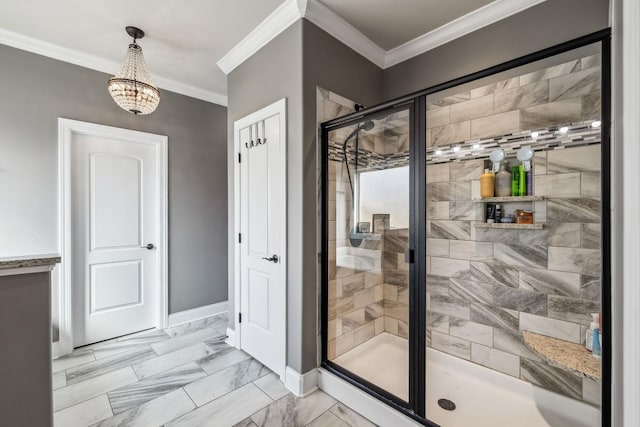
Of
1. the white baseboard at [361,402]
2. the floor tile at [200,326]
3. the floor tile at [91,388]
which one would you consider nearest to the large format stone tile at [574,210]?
the white baseboard at [361,402]

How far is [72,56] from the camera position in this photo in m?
2.64

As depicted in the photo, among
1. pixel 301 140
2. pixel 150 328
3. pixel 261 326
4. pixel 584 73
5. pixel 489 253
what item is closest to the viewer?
pixel 584 73

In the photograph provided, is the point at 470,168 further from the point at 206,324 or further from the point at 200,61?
the point at 206,324

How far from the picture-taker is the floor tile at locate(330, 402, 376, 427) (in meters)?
1.79

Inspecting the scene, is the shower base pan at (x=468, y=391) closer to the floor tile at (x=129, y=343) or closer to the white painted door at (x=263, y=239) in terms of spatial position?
the white painted door at (x=263, y=239)

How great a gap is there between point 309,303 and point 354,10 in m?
2.25

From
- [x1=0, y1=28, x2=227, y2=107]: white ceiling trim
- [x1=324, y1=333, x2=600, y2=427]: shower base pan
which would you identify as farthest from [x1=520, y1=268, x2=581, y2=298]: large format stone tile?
[x1=0, y1=28, x2=227, y2=107]: white ceiling trim

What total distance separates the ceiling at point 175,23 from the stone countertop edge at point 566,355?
2.33 m

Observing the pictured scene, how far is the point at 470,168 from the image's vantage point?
2320 mm

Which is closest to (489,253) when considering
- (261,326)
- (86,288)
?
(261,326)

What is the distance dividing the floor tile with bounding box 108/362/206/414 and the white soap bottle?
2709 millimetres

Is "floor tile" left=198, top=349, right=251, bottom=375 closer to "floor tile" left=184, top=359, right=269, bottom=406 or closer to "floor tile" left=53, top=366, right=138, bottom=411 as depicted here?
"floor tile" left=184, top=359, right=269, bottom=406

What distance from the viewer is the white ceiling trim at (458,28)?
205cm

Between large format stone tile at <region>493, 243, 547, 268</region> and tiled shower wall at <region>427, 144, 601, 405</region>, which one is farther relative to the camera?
large format stone tile at <region>493, 243, 547, 268</region>
